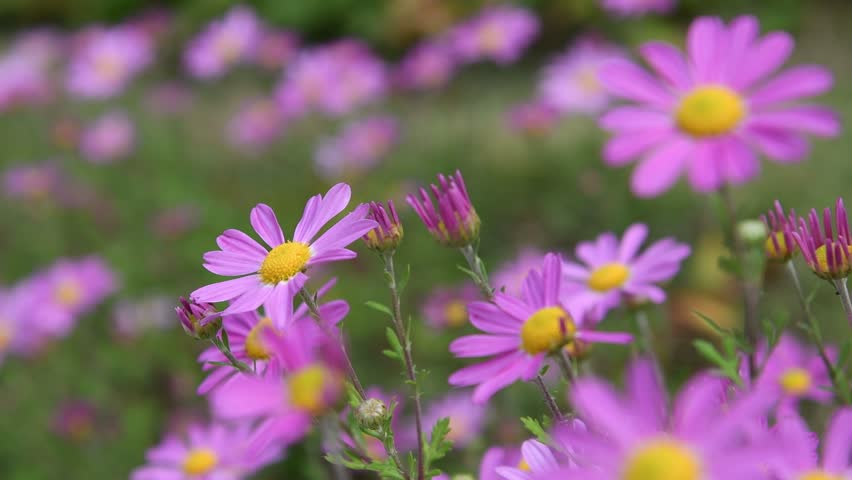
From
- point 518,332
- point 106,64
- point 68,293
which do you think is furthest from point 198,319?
point 106,64

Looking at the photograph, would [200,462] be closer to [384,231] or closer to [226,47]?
[384,231]

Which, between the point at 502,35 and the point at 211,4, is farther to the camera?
the point at 211,4

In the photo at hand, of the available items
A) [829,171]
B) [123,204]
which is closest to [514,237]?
[829,171]

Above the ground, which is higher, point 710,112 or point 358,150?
point 358,150

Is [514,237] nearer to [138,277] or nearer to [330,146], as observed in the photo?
[330,146]

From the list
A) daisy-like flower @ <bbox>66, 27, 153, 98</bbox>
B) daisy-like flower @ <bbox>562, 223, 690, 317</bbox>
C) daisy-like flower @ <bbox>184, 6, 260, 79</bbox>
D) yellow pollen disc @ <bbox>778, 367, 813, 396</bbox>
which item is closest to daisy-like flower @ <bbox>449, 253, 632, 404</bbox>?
daisy-like flower @ <bbox>562, 223, 690, 317</bbox>

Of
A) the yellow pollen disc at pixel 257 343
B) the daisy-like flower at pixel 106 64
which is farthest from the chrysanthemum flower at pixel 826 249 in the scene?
the daisy-like flower at pixel 106 64

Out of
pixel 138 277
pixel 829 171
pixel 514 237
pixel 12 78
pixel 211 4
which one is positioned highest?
pixel 211 4
